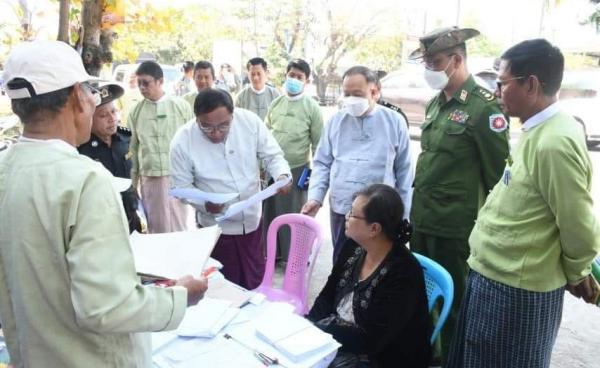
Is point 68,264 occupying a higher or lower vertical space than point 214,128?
lower

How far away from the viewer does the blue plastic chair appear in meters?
2.00

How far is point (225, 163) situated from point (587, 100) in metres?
8.61

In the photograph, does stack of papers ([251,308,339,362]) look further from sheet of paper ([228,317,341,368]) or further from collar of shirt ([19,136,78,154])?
collar of shirt ([19,136,78,154])

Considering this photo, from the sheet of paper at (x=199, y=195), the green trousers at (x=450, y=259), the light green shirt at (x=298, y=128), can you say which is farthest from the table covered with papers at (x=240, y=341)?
the light green shirt at (x=298, y=128)

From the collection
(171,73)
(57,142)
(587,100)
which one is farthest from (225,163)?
(171,73)

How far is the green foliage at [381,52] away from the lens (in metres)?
23.3

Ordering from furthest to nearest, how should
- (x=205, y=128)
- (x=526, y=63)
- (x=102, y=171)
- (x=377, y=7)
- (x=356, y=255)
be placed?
1. (x=377, y=7)
2. (x=205, y=128)
3. (x=356, y=255)
4. (x=526, y=63)
5. (x=102, y=171)

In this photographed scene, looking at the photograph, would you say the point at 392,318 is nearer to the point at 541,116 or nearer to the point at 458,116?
the point at 541,116

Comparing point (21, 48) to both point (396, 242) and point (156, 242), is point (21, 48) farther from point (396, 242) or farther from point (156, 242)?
point (396, 242)

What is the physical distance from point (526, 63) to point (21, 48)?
158 centimetres

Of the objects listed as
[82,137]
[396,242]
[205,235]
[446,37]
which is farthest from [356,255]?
[82,137]

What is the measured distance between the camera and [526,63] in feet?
5.62

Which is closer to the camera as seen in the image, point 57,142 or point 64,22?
point 57,142

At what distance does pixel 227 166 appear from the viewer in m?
2.66
